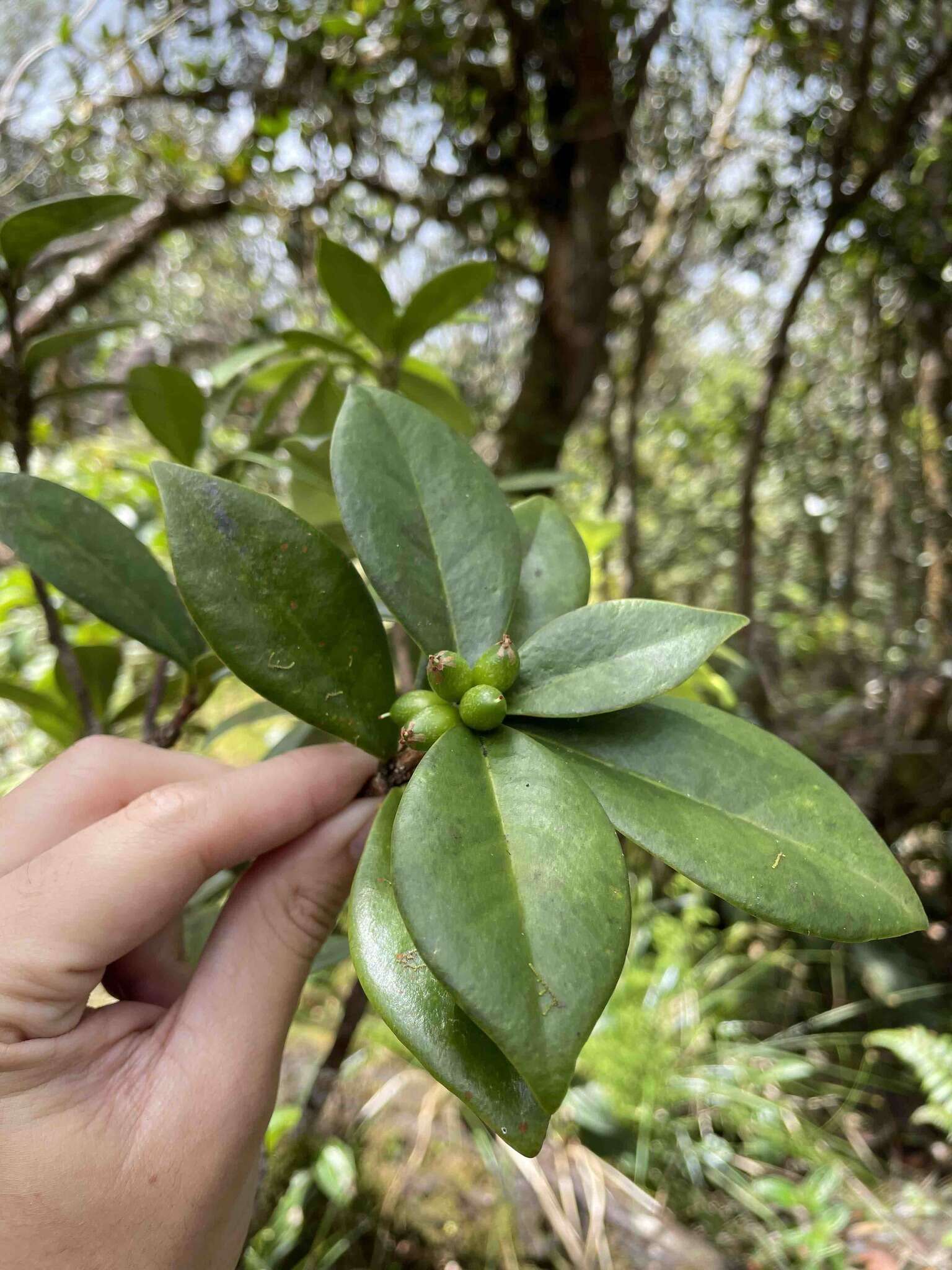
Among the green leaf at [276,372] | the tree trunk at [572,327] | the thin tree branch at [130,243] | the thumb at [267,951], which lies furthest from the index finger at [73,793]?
the thin tree branch at [130,243]

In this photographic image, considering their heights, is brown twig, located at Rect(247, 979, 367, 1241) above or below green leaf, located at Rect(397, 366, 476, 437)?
below

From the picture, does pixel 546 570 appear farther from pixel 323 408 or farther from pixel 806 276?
pixel 806 276

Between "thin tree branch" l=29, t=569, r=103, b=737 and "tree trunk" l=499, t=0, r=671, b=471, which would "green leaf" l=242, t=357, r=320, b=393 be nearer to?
"thin tree branch" l=29, t=569, r=103, b=737

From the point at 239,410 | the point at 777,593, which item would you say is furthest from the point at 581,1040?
the point at 777,593

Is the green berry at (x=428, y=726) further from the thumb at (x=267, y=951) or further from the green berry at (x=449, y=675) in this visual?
the thumb at (x=267, y=951)

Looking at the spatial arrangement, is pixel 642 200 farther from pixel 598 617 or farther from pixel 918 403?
pixel 598 617

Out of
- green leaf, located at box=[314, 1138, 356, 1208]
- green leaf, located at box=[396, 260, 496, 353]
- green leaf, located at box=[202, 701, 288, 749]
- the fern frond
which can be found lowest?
the fern frond

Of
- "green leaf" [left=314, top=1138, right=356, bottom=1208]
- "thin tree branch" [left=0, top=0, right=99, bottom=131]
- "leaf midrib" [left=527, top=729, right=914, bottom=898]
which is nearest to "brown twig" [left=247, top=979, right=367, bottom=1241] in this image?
"green leaf" [left=314, top=1138, right=356, bottom=1208]
